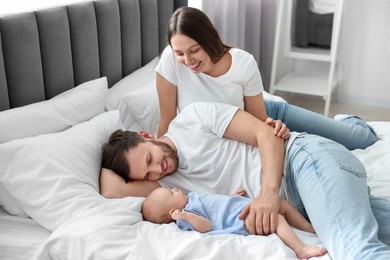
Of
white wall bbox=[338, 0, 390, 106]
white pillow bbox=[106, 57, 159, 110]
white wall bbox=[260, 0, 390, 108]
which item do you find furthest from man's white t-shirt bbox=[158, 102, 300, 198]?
white wall bbox=[338, 0, 390, 106]

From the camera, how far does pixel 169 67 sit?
1.85 m

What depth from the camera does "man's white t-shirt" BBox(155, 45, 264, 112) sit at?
182 cm

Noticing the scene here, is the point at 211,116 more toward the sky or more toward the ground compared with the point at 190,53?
more toward the ground

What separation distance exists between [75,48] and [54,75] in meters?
0.17

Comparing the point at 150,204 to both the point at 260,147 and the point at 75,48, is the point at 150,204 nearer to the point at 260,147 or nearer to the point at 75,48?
the point at 260,147

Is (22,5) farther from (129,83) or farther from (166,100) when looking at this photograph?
(166,100)

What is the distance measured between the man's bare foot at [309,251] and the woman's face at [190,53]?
773mm

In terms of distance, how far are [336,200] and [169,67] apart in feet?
2.80

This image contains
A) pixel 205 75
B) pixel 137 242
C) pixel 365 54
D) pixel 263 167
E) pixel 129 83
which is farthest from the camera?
pixel 365 54

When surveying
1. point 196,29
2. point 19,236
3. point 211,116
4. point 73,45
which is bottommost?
point 19,236

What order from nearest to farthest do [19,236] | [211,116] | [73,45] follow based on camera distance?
1. [19,236]
2. [211,116]
3. [73,45]

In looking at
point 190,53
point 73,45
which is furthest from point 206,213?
point 73,45

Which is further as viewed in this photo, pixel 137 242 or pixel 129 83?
pixel 129 83

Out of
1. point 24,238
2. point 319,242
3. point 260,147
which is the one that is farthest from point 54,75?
point 319,242
